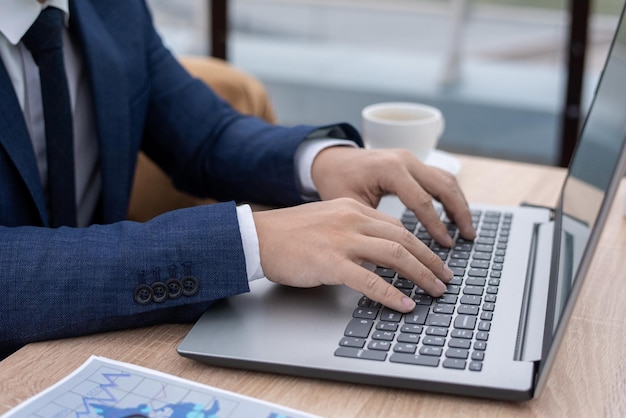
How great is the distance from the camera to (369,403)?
0.59 m

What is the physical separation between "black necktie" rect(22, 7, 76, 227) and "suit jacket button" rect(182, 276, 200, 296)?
0.35 m

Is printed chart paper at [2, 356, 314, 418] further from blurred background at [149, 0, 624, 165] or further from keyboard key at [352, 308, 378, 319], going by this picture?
blurred background at [149, 0, 624, 165]

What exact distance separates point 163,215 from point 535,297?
1.12ft

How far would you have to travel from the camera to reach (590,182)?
74 cm

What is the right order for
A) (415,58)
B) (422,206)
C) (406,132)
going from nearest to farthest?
1. (422,206)
2. (406,132)
3. (415,58)

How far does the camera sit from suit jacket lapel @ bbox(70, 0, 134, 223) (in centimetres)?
101

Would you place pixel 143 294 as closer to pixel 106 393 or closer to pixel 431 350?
pixel 106 393

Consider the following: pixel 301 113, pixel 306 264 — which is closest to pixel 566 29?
pixel 301 113

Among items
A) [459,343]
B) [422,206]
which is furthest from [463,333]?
[422,206]

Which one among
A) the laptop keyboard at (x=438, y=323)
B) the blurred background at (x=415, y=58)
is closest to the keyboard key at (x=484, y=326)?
the laptop keyboard at (x=438, y=323)

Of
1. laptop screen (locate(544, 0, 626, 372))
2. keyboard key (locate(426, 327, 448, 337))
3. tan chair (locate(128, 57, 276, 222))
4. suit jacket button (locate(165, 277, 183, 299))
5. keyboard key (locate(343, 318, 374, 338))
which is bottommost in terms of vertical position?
tan chair (locate(128, 57, 276, 222))

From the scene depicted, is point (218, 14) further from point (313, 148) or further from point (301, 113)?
point (313, 148)

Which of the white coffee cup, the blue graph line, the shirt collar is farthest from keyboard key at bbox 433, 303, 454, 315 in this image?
the shirt collar

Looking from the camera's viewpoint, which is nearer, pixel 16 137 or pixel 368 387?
pixel 368 387
